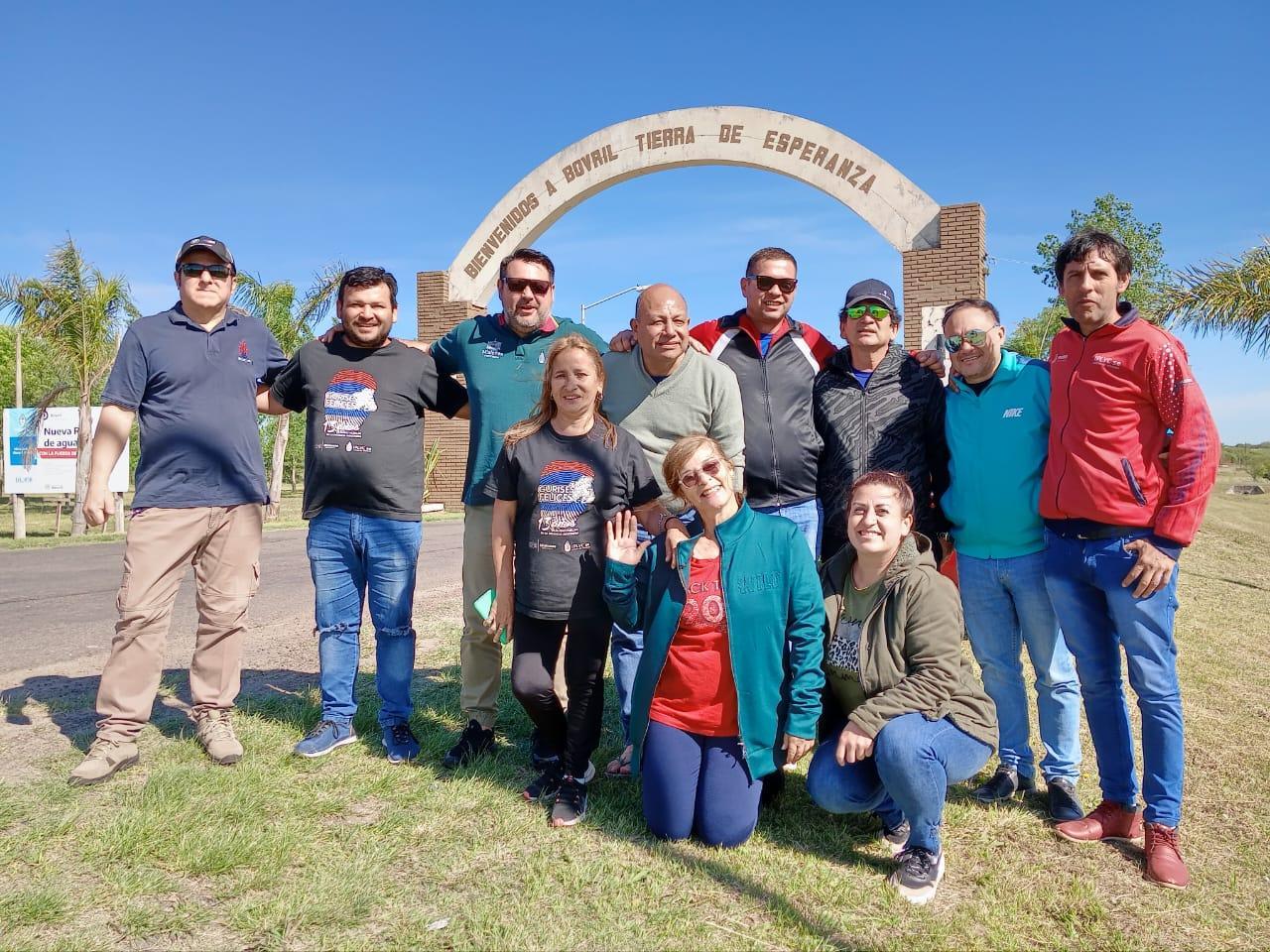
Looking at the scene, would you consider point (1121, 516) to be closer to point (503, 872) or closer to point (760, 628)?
point (760, 628)

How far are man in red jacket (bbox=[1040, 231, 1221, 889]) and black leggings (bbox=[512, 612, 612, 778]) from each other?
184 cm

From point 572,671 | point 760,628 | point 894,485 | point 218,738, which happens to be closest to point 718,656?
point 760,628

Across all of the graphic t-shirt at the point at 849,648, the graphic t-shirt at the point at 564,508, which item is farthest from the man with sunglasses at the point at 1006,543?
the graphic t-shirt at the point at 564,508

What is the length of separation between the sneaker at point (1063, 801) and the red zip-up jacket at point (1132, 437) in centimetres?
110

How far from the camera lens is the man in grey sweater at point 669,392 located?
3.60 m

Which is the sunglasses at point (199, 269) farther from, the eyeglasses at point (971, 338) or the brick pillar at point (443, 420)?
the brick pillar at point (443, 420)

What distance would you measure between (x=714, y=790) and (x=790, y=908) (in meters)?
0.52

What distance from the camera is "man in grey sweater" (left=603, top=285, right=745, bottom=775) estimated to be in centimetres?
360

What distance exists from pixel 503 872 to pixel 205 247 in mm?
2995

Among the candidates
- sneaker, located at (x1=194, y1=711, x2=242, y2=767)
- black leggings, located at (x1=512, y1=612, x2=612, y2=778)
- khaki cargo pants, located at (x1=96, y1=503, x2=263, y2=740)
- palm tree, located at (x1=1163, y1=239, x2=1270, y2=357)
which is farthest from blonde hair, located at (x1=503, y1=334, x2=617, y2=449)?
palm tree, located at (x1=1163, y1=239, x2=1270, y2=357)

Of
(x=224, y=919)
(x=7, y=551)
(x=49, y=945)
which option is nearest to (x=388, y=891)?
(x=224, y=919)

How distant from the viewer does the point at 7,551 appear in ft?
43.7

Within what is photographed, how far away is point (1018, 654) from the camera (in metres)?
3.68

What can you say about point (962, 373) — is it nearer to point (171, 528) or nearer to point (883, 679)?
point (883, 679)
